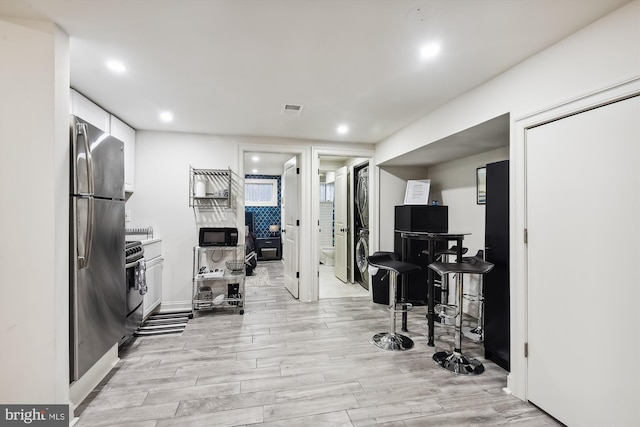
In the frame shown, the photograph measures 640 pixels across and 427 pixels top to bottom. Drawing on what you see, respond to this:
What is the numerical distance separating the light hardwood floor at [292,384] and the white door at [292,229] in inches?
45.6

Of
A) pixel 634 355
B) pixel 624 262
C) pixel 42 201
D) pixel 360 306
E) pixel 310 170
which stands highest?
pixel 310 170

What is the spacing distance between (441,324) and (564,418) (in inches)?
61.3

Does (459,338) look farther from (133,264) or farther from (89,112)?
(89,112)

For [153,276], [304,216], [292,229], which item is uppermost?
[304,216]

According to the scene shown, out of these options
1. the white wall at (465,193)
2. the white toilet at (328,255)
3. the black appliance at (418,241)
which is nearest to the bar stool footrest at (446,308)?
the black appliance at (418,241)

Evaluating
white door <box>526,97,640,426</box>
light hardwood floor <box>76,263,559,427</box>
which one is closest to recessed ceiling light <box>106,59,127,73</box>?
light hardwood floor <box>76,263,559,427</box>

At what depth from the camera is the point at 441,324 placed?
128 inches

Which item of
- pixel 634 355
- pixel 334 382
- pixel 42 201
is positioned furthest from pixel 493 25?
pixel 42 201

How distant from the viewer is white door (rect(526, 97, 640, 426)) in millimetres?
1426

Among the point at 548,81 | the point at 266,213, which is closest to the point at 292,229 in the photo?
the point at 548,81

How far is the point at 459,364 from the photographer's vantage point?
229cm

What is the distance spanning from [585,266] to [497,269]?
0.81m

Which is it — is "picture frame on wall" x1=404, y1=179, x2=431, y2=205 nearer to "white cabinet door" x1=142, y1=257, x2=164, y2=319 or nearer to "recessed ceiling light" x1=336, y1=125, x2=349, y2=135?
"recessed ceiling light" x1=336, y1=125, x2=349, y2=135

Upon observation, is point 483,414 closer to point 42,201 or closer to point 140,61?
point 42,201
